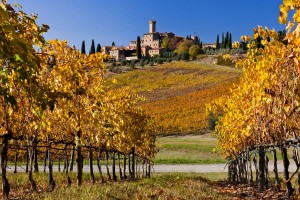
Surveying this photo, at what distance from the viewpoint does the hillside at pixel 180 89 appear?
167 feet

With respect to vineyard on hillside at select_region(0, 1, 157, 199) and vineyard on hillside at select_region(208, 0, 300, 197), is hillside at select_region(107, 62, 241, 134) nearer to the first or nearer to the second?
vineyard on hillside at select_region(0, 1, 157, 199)

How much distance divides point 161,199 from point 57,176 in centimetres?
983

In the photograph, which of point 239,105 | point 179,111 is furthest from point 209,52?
point 239,105

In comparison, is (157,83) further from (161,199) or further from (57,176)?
(161,199)

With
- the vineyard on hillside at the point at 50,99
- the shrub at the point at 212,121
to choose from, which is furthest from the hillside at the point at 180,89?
the vineyard on hillside at the point at 50,99

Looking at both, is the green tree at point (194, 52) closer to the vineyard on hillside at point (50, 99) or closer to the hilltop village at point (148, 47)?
the hilltop village at point (148, 47)

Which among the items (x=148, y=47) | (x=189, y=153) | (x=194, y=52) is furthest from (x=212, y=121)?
(x=148, y=47)

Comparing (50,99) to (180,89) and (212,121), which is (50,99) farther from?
(180,89)

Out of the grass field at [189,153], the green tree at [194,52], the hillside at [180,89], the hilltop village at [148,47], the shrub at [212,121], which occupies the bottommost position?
the grass field at [189,153]

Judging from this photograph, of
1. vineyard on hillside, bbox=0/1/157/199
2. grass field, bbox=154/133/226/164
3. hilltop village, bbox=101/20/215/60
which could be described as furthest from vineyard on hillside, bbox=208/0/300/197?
hilltop village, bbox=101/20/215/60

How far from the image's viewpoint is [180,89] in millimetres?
74062

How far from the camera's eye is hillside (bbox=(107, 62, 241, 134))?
50750mm

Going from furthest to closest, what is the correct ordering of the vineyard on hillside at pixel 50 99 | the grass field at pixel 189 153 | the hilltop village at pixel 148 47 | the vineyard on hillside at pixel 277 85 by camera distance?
1. the hilltop village at pixel 148 47
2. the grass field at pixel 189 153
3. the vineyard on hillside at pixel 277 85
4. the vineyard on hillside at pixel 50 99

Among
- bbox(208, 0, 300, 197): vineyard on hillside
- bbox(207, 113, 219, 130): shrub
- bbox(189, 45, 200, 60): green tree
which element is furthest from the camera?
bbox(189, 45, 200, 60): green tree
